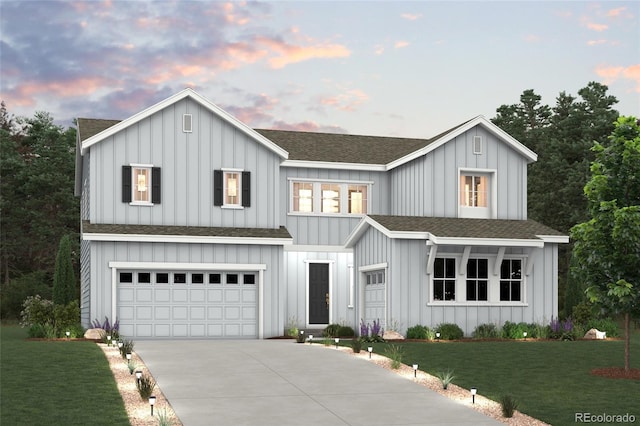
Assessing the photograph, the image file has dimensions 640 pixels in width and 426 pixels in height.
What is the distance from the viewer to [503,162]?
32.1 metres

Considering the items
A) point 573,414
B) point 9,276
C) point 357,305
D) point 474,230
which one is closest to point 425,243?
point 474,230

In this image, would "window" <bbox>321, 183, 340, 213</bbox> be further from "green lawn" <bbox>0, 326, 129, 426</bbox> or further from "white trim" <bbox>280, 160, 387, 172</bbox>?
"green lawn" <bbox>0, 326, 129, 426</bbox>

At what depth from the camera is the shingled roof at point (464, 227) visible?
27.7 metres

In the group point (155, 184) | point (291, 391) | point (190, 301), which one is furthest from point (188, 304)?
point (291, 391)

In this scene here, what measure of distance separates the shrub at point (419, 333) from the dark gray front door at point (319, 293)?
6012 millimetres

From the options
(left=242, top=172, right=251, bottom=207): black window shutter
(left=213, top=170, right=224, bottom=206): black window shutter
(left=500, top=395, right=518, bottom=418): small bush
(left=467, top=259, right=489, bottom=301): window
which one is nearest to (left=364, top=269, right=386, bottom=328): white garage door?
(left=467, top=259, right=489, bottom=301): window

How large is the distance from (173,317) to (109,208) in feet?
13.6

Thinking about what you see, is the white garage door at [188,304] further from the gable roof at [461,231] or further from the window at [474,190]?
the window at [474,190]

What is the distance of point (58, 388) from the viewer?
15.2 m

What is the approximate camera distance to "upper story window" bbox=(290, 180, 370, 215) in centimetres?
3238

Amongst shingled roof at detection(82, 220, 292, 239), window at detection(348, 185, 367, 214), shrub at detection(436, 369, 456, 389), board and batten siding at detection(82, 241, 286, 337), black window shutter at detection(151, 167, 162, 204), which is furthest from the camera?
window at detection(348, 185, 367, 214)

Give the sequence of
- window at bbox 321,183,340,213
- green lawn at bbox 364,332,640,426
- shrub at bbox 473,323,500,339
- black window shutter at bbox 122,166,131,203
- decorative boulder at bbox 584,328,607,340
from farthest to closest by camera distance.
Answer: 1. window at bbox 321,183,340,213
2. black window shutter at bbox 122,166,131,203
3. decorative boulder at bbox 584,328,607,340
4. shrub at bbox 473,323,500,339
5. green lawn at bbox 364,332,640,426

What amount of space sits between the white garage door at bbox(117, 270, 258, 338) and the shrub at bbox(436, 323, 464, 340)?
6311 millimetres

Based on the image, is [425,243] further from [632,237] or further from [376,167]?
[632,237]
